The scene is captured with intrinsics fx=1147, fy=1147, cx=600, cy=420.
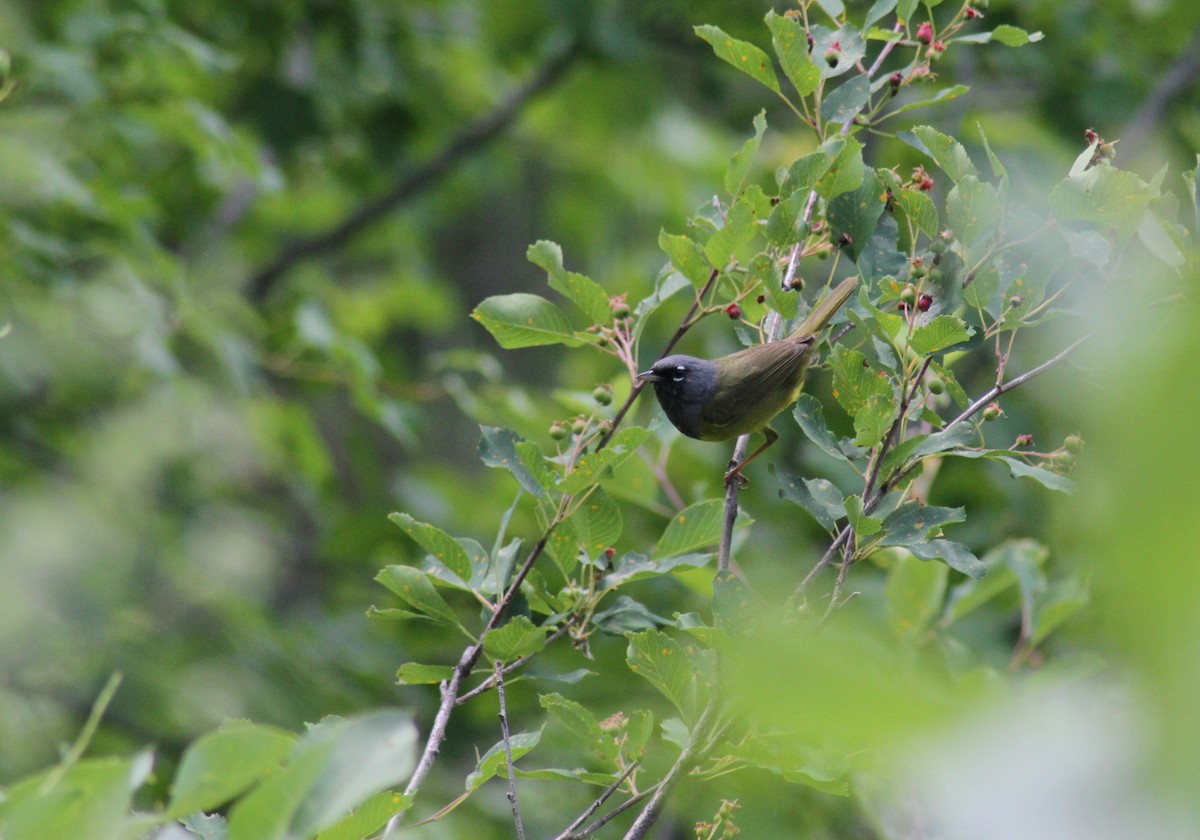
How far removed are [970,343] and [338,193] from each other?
17.2ft

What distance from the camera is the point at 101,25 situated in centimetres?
354

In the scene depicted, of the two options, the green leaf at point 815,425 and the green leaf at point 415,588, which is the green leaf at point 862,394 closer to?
the green leaf at point 815,425

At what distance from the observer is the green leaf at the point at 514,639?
1.46 meters

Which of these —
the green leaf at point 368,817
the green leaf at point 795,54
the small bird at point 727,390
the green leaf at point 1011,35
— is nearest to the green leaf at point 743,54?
the green leaf at point 795,54

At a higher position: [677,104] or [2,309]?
[2,309]

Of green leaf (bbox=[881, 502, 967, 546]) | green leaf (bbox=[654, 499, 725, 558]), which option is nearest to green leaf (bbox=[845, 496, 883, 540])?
green leaf (bbox=[881, 502, 967, 546])

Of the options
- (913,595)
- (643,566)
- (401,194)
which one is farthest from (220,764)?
(401,194)

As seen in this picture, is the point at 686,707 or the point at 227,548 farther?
the point at 227,548

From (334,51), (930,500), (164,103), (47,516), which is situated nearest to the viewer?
(930,500)

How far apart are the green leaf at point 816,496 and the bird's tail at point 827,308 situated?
0.30 meters

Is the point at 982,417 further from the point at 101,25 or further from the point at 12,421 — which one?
the point at 12,421

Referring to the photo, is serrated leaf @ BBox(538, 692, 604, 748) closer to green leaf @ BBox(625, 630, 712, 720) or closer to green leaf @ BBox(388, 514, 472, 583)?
green leaf @ BBox(625, 630, 712, 720)

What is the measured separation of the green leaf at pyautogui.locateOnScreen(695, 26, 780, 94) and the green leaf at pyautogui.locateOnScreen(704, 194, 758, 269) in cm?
20

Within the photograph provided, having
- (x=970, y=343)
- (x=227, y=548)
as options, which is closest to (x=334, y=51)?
(x=227, y=548)
